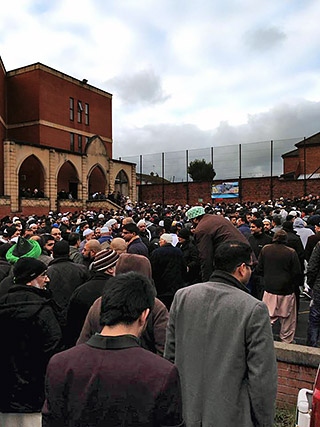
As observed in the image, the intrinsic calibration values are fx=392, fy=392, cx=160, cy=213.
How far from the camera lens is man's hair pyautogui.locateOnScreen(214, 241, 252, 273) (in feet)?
9.04

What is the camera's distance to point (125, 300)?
6.39 feet

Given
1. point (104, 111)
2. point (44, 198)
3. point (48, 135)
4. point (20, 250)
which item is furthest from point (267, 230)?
point (104, 111)

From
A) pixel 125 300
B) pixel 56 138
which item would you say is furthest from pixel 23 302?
pixel 56 138

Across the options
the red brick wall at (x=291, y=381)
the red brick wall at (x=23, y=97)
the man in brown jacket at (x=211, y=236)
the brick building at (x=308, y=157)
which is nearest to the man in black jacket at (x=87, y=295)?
the man in brown jacket at (x=211, y=236)

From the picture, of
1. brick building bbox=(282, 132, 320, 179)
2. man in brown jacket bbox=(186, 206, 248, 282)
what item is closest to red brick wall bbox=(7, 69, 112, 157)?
brick building bbox=(282, 132, 320, 179)

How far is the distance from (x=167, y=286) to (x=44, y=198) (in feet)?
96.9

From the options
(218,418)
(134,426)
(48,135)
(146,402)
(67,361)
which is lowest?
(218,418)

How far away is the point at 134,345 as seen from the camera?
71.4 inches

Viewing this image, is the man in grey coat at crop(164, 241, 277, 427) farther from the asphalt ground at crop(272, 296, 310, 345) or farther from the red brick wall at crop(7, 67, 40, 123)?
the red brick wall at crop(7, 67, 40, 123)

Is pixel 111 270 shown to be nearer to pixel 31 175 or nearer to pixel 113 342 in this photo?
pixel 113 342

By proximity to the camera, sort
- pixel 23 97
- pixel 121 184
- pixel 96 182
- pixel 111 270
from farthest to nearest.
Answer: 1. pixel 121 184
2. pixel 96 182
3. pixel 23 97
4. pixel 111 270

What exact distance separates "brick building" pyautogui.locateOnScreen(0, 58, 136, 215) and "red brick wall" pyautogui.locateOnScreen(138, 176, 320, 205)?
7.87ft

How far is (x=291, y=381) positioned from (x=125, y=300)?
3189 millimetres

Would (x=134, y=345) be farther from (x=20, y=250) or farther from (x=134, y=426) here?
(x=20, y=250)
